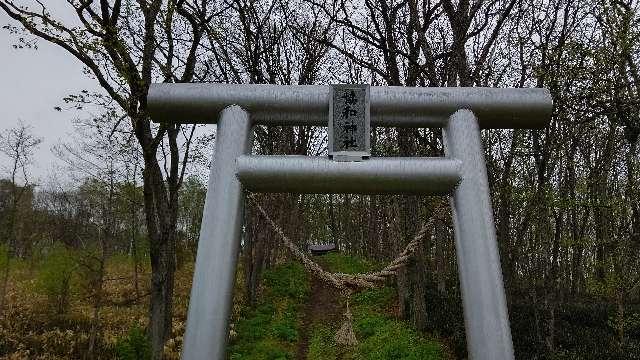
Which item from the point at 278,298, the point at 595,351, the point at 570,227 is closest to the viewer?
the point at 595,351

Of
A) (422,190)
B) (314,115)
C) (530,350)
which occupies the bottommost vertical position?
(530,350)

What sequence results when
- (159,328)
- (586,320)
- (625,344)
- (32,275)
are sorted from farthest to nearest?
(32,275)
(586,320)
(625,344)
(159,328)

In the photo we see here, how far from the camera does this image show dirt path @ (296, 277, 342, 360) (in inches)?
464

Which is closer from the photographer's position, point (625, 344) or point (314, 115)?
point (314, 115)

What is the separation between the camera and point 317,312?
1584cm

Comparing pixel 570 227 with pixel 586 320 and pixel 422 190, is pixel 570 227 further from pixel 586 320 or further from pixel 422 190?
pixel 422 190

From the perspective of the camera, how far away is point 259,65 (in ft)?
46.7

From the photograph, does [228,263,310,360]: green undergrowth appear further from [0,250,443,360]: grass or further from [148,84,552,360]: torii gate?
[148,84,552,360]: torii gate

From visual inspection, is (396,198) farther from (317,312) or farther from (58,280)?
(58,280)

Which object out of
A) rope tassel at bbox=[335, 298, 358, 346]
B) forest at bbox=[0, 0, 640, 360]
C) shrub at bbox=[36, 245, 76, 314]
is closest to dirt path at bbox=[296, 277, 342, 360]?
forest at bbox=[0, 0, 640, 360]

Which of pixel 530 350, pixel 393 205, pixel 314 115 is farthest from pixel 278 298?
pixel 314 115

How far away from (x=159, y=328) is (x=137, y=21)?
250 inches

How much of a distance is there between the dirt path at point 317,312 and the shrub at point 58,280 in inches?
319

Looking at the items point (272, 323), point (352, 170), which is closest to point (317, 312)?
point (272, 323)
